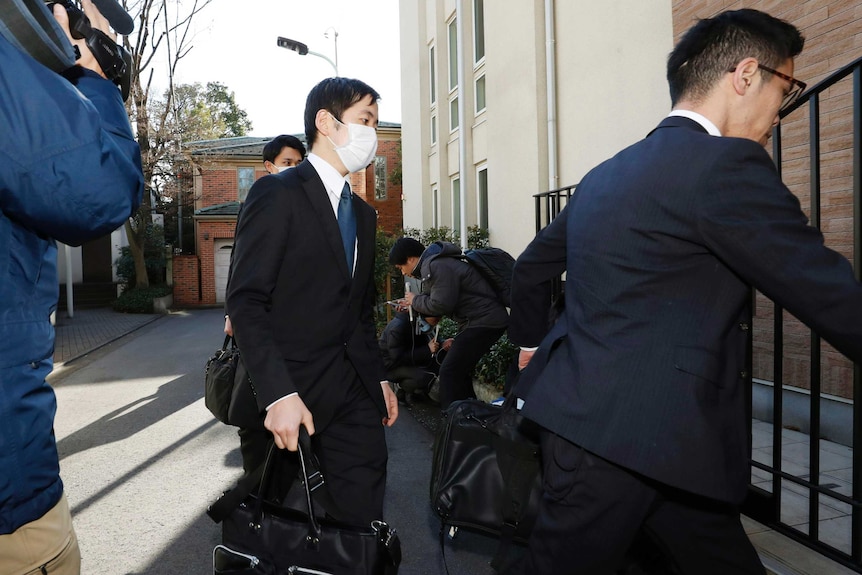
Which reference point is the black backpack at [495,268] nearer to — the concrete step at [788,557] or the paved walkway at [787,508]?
the paved walkway at [787,508]

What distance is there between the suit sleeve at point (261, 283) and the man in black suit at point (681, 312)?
2.97ft

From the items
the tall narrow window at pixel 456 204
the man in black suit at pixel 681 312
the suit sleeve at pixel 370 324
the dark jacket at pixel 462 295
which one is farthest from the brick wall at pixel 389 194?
the man in black suit at pixel 681 312

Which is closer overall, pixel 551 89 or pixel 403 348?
pixel 403 348

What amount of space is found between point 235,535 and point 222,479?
322 centimetres

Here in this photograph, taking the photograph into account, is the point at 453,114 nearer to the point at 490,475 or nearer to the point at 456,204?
the point at 456,204

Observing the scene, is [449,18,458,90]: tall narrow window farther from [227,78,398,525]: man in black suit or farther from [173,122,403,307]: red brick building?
[227,78,398,525]: man in black suit

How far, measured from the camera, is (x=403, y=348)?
7457mm

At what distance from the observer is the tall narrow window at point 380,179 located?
29828mm

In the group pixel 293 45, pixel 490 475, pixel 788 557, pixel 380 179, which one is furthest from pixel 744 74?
pixel 380 179

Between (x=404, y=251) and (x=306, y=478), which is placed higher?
(x=404, y=251)

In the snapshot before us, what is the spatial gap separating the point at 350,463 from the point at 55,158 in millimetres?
1597

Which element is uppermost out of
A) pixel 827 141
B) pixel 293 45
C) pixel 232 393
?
pixel 293 45

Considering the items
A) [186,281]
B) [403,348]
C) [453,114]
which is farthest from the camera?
[186,281]

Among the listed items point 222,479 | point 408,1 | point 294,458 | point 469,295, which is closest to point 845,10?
point 469,295
